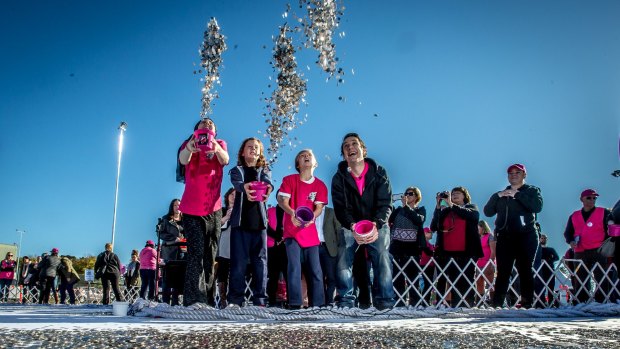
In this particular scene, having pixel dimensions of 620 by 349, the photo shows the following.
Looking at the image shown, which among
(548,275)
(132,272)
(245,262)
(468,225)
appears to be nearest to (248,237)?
(245,262)

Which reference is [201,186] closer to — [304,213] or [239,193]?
[239,193]

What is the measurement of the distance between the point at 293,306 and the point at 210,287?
2.41 ft

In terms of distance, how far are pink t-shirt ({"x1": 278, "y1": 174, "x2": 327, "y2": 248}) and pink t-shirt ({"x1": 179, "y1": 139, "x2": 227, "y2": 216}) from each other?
27.3 inches

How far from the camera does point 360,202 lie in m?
4.72

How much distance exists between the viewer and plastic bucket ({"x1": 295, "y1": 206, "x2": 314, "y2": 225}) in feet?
15.0

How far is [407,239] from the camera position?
6742mm

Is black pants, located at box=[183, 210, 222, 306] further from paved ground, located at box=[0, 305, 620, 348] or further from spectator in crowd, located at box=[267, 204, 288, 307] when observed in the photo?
spectator in crowd, located at box=[267, 204, 288, 307]

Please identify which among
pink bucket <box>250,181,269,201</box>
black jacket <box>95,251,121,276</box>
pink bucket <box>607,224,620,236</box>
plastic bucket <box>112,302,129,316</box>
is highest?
pink bucket <box>250,181,269,201</box>

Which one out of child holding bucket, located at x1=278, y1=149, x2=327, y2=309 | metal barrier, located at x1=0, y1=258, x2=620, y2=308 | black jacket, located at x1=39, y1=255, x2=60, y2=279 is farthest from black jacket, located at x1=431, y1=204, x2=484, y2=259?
black jacket, located at x1=39, y1=255, x2=60, y2=279

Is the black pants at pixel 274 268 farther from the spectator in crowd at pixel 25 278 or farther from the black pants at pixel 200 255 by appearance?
the spectator in crowd at pixel 25 278

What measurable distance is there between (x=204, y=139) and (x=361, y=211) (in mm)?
1587

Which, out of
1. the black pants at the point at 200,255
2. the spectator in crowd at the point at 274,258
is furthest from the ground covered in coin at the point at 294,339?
the spectator in crowd at the point at 274,258

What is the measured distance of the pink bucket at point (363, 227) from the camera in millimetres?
4402

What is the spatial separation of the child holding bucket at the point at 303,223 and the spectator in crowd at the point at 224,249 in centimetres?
132
